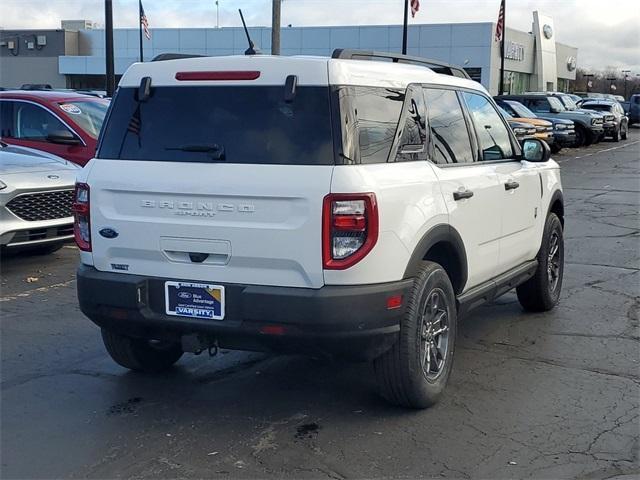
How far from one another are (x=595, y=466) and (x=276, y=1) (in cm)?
1970

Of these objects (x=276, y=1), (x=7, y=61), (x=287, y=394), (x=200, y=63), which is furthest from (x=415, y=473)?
(x=7, y=61)

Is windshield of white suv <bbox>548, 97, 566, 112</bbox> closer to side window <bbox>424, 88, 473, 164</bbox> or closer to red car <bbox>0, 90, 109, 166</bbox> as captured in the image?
red car <bbox>0, 90, 109, 166</bbox>

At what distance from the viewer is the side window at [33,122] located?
10.6 meters

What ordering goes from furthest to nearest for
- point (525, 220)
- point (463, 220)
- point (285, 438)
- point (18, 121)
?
1. point (18, 121)
2. point (525, 220)
3. point (463, 220)
4. point (285, 438)

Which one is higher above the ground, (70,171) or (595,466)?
(70,171)

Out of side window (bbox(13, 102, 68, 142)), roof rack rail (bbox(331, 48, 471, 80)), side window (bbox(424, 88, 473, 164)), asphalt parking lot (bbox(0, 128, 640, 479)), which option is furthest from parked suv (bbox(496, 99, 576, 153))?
side window (bbox(424, 88, 473, 164))

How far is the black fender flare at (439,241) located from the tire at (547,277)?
1.84 meters

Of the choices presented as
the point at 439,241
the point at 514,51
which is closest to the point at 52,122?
the point at 439,241

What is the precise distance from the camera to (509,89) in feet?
183

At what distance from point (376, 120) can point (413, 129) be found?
0.40 metres

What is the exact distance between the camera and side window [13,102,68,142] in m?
10.6

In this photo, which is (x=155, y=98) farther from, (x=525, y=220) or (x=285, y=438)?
(x=525, y=220)

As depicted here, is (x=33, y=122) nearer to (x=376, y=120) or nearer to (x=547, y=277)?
(x=547, y=277)

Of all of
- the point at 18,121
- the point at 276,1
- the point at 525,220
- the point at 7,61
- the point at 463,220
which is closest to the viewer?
the point at 463,220
